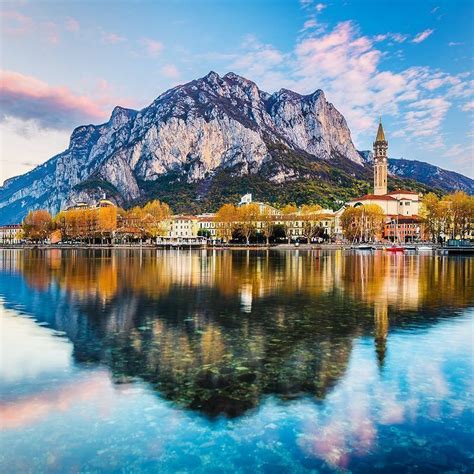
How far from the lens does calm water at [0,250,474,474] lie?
29.0ft

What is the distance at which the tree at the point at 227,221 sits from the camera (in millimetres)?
148750

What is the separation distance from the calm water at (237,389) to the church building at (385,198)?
503ft

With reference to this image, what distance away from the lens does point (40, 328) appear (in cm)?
2000

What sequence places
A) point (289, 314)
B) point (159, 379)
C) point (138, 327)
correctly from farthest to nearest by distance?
1. point (289, 314)
2. point (138, 327)
3. point (159, 379)

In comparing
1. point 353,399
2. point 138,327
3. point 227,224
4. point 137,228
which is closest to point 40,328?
point 138,327

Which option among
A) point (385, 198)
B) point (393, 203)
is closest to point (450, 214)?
point (385, 198)

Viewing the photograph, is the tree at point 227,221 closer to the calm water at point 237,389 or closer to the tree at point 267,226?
the tree at point 267,226

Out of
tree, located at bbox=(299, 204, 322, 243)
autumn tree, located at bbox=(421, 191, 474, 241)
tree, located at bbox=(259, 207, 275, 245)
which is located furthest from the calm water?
tree, located at bbox=(299, 204, 322, 243)

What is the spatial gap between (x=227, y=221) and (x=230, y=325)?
129963 mm

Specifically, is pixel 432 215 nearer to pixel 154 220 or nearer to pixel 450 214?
pixel 450 214

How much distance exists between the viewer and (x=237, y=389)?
12.1m

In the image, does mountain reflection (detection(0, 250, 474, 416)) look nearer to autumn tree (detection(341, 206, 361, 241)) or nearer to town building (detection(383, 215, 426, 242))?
autumn tree (detection(341, 206, 361, 241))

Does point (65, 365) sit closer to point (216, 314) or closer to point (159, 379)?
point (159, 379)

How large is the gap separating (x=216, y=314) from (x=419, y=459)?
1471 centimetres
